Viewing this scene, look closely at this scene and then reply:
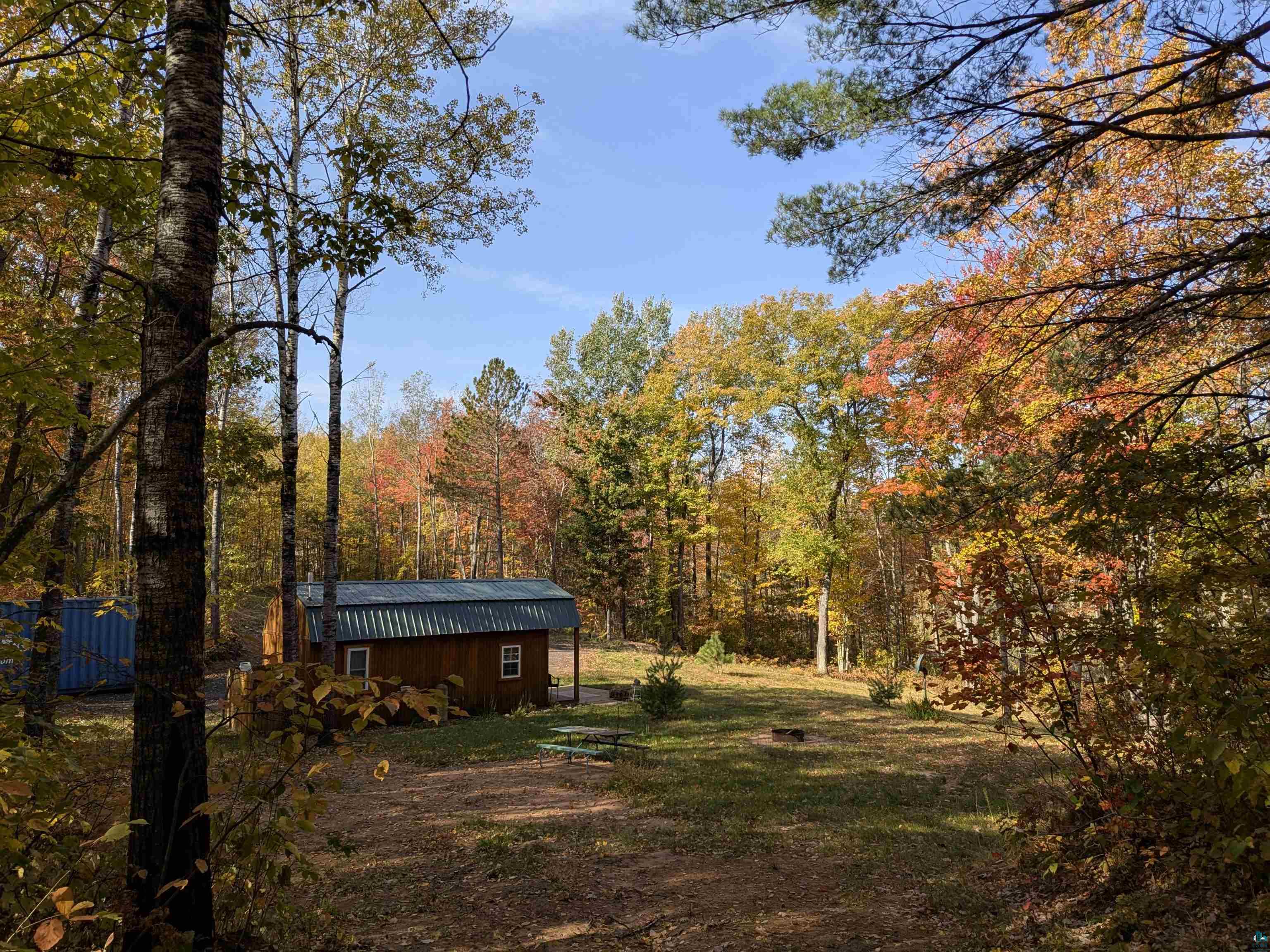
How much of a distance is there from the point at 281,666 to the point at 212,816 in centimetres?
84

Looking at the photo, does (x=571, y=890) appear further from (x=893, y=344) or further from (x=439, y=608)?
(x=439, y=608)

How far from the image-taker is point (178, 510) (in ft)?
10.0

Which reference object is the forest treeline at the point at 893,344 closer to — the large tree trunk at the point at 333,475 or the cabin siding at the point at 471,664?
the large tree trunk at the point at 333,475

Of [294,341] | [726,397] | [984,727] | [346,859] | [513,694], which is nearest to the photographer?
[346,859]

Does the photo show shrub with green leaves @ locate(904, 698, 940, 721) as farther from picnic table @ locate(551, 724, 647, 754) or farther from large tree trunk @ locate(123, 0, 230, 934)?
large tree trunk @ locate(123, 0, 230, 934)

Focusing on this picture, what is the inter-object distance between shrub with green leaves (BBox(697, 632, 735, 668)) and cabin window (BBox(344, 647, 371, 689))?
1489 centimetres

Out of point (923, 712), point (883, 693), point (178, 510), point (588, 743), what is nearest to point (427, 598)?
point (588, 743)

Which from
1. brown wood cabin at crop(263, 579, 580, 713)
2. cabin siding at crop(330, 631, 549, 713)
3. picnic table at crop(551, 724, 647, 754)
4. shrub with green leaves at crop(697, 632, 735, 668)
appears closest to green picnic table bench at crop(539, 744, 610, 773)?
picnic table at crop(551, 724, 647, 754)

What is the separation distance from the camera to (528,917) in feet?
19.1

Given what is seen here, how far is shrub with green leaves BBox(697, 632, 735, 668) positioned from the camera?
92.2ft

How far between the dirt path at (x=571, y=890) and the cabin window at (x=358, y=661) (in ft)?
25.6

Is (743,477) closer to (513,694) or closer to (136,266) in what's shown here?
(513,694)

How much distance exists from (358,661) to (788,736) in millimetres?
10400

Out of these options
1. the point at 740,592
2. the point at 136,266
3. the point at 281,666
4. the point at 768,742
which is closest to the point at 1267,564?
the point at 281,666
